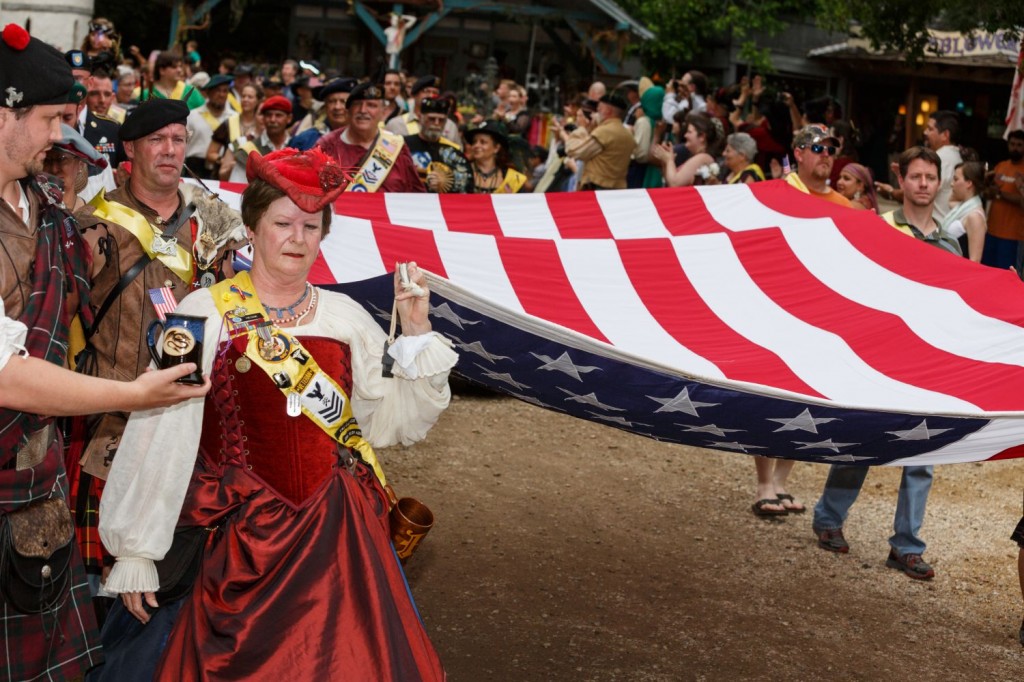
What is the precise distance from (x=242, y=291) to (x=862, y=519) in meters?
4.38

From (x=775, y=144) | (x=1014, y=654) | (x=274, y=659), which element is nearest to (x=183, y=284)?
(x=274, y=659)

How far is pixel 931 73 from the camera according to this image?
20016 millimetres

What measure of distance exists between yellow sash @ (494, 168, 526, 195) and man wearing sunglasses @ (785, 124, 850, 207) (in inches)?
86.1

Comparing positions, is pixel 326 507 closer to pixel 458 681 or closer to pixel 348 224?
pixel 458 681

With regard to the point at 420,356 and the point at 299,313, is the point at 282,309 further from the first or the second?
the point at 420,356

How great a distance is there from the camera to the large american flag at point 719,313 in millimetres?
3742

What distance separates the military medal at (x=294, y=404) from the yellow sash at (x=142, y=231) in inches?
33.7

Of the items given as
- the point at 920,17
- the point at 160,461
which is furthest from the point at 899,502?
the point at 920,17

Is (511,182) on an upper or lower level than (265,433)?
upper

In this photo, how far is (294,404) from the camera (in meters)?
3.04

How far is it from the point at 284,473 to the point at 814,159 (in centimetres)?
368

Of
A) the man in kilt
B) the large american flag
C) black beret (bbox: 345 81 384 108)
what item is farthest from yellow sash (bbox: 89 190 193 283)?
black beret (bbox: 345 81 384 108)

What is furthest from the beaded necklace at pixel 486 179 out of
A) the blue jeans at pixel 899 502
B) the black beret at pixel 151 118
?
the black beret at pixel 151 118

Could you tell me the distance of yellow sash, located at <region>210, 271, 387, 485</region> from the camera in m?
3.04
